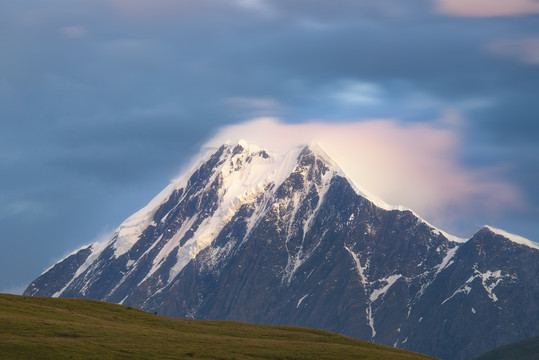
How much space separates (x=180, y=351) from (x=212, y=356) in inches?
251

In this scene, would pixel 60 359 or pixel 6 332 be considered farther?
pixel 6 332

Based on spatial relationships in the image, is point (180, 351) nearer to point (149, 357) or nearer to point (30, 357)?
point (149, 357)

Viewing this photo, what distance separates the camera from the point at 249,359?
19850cm

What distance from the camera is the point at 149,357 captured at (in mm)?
188375

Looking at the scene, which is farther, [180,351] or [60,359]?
[180,351]

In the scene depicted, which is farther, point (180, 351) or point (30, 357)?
point (180, 351)

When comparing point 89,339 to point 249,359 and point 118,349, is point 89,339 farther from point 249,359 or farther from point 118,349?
point 249,359

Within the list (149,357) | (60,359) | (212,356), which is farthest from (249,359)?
(60,359)

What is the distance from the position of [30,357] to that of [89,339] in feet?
71.0

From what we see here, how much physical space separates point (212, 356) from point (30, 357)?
3551 cm

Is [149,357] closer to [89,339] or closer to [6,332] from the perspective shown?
[89,339]

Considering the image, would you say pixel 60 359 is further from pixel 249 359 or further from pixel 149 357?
pixel 249 359

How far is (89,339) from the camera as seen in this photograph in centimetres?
19938

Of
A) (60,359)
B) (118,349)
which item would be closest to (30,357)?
(60,359)
